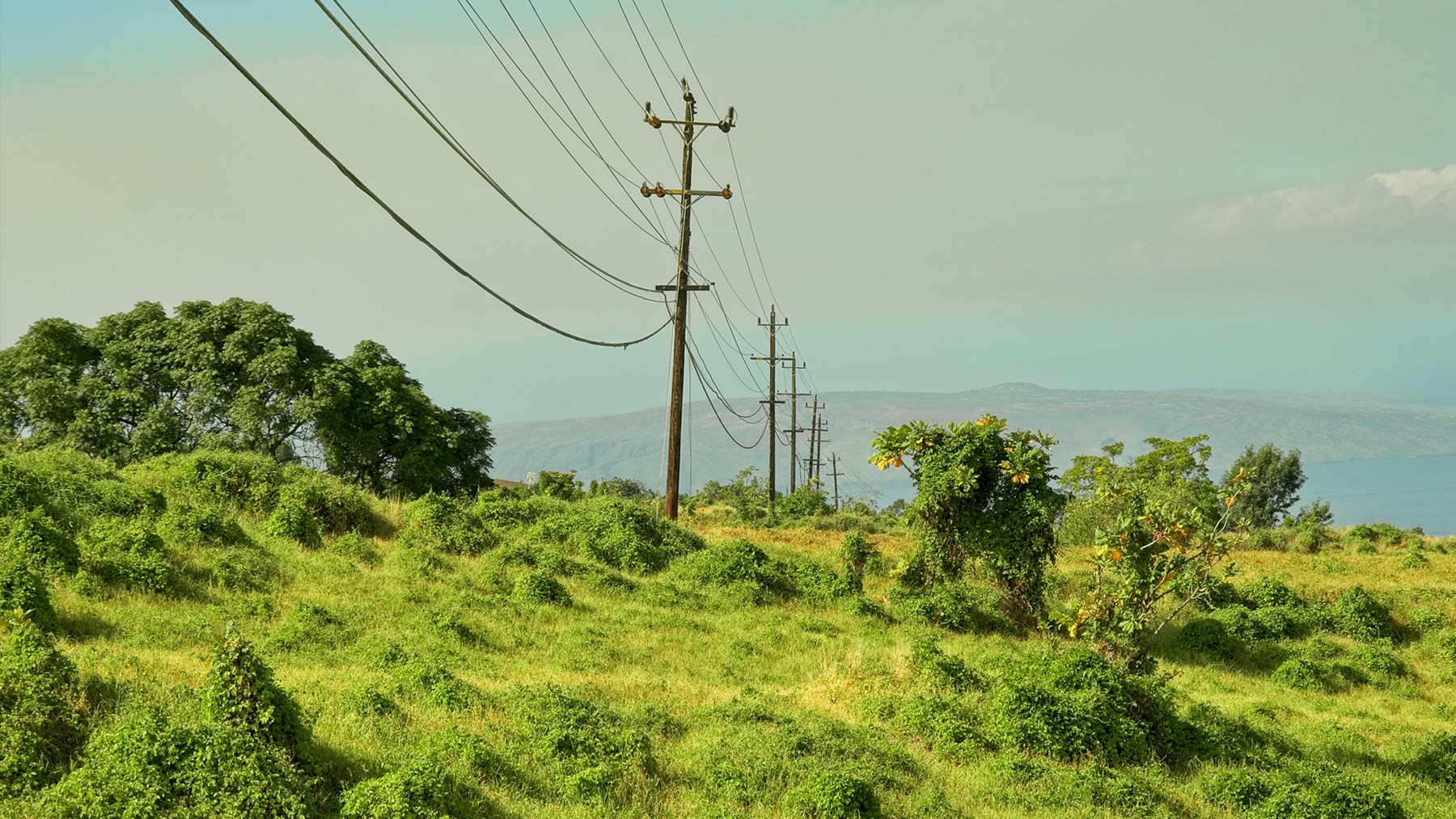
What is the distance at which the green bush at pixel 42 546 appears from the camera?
18.9 metres

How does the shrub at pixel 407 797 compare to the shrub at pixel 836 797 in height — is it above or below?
above

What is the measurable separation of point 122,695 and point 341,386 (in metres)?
26.6

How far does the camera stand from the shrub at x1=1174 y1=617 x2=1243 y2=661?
25984 millimetres

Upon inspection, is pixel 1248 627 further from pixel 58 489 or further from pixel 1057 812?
pixel 58 489

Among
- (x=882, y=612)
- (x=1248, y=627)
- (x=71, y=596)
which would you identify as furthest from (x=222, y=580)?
(x=1248, y=627)

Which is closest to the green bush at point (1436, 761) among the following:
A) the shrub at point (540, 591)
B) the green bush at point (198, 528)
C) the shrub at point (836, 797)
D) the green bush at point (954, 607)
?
the green bush at point (954, 607)

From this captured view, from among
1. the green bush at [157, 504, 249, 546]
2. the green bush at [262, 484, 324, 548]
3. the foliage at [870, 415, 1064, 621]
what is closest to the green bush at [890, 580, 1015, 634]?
the foliage at [870, 415, 1064, 621]

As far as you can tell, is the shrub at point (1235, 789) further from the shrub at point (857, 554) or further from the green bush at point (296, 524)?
the green bush at point (296, 524)

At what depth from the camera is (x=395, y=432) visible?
3956 centimetres

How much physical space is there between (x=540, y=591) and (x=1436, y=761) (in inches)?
682

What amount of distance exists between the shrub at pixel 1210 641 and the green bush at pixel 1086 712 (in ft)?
28.1

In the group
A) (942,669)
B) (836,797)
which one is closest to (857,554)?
(942,669)

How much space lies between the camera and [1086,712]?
16.8m

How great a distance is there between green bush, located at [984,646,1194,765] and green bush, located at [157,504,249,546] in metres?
16.5
